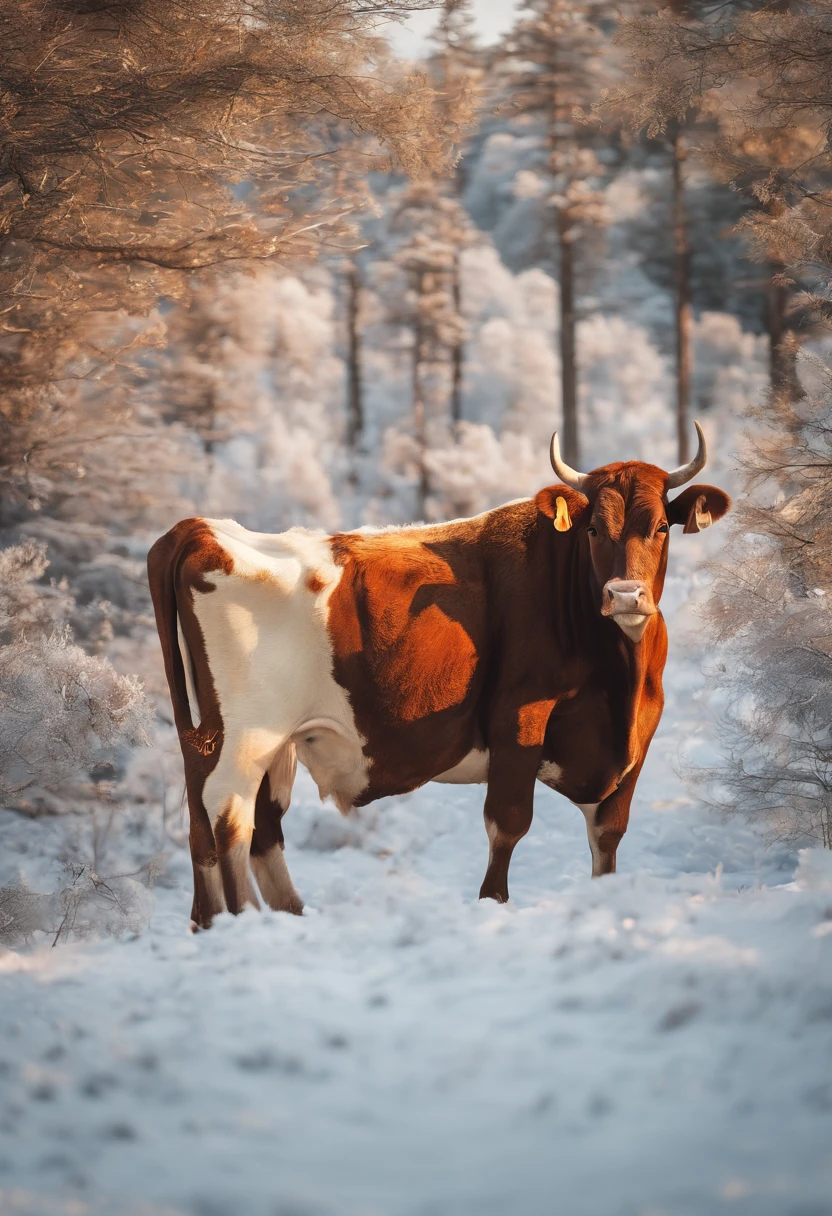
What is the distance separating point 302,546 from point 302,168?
4.14 m

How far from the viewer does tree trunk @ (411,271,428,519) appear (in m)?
26.4

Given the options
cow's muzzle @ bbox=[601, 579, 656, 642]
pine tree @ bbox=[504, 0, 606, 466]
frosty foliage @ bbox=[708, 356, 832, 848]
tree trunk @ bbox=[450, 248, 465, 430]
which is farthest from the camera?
tree trunk @ bbox=[450, 248, 465, 430]

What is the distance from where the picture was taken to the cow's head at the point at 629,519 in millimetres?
5711

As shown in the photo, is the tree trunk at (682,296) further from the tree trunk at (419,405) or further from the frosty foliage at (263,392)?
the frosty foliage at (263,392)

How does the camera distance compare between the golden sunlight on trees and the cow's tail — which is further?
the golden sunlight on trees

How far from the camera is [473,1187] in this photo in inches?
118

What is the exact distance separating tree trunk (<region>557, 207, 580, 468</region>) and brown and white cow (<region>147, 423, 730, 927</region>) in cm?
1626

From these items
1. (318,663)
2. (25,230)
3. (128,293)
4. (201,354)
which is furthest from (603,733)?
(201,354)

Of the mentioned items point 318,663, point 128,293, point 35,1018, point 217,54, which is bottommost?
point 35,1018

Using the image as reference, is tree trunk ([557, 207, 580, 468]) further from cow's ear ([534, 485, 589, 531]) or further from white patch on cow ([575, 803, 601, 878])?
white patch on cow ([575, 803, 601, 878])

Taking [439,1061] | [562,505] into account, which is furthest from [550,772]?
[439,1061]

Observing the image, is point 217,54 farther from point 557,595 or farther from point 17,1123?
point 17,1123

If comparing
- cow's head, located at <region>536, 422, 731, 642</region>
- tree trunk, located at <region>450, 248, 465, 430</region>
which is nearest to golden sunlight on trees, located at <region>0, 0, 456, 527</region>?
cow's head, located at <region>536, 422, 731, 642</region>

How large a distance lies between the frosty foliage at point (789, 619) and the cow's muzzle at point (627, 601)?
2149 mm
